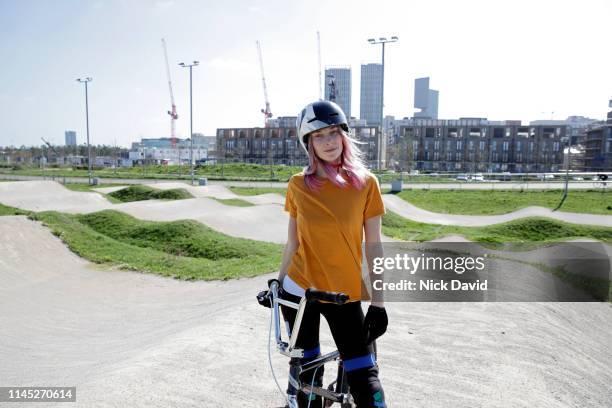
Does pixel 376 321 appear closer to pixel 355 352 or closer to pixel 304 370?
pixel 355 352

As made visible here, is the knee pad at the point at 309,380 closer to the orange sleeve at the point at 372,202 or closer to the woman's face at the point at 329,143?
the orange sleeve at the point at 372,202

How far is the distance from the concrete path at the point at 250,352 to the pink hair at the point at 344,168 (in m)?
2.41

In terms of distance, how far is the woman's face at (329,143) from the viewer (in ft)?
9.34

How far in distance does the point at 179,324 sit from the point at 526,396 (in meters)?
5.42

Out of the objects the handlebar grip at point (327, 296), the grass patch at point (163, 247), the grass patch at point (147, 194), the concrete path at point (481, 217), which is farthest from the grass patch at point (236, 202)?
the handlebar grip at point (327, 296)

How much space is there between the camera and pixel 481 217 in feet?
79.6

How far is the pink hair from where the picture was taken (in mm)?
2779

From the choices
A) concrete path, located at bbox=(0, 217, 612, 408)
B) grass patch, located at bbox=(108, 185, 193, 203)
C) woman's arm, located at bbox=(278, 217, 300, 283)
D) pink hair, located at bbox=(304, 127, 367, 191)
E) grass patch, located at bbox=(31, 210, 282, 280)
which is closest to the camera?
pink hair, located at bbox=(304, 127, 367, 191)

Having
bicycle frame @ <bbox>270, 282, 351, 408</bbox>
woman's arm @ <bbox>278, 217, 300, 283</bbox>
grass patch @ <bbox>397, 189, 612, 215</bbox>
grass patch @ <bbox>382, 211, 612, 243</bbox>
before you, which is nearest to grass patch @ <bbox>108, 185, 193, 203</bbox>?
grass patch @ <bbox>382, 211, 612, 243</bbox>

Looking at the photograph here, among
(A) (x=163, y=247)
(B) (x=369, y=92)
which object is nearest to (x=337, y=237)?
(A) (x=163, y=247)

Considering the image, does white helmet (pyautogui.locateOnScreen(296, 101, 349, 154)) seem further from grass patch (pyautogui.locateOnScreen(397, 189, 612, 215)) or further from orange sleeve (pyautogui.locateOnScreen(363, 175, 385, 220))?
grass patch (pyautogui.locateOnScreen(397, 189, 612, 215))

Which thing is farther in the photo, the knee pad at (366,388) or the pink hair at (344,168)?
the pink hair at (344,168)

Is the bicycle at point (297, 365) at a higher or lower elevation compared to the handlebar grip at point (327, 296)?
lower

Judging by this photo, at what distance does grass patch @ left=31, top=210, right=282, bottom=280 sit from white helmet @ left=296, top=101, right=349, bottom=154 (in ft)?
28.1
